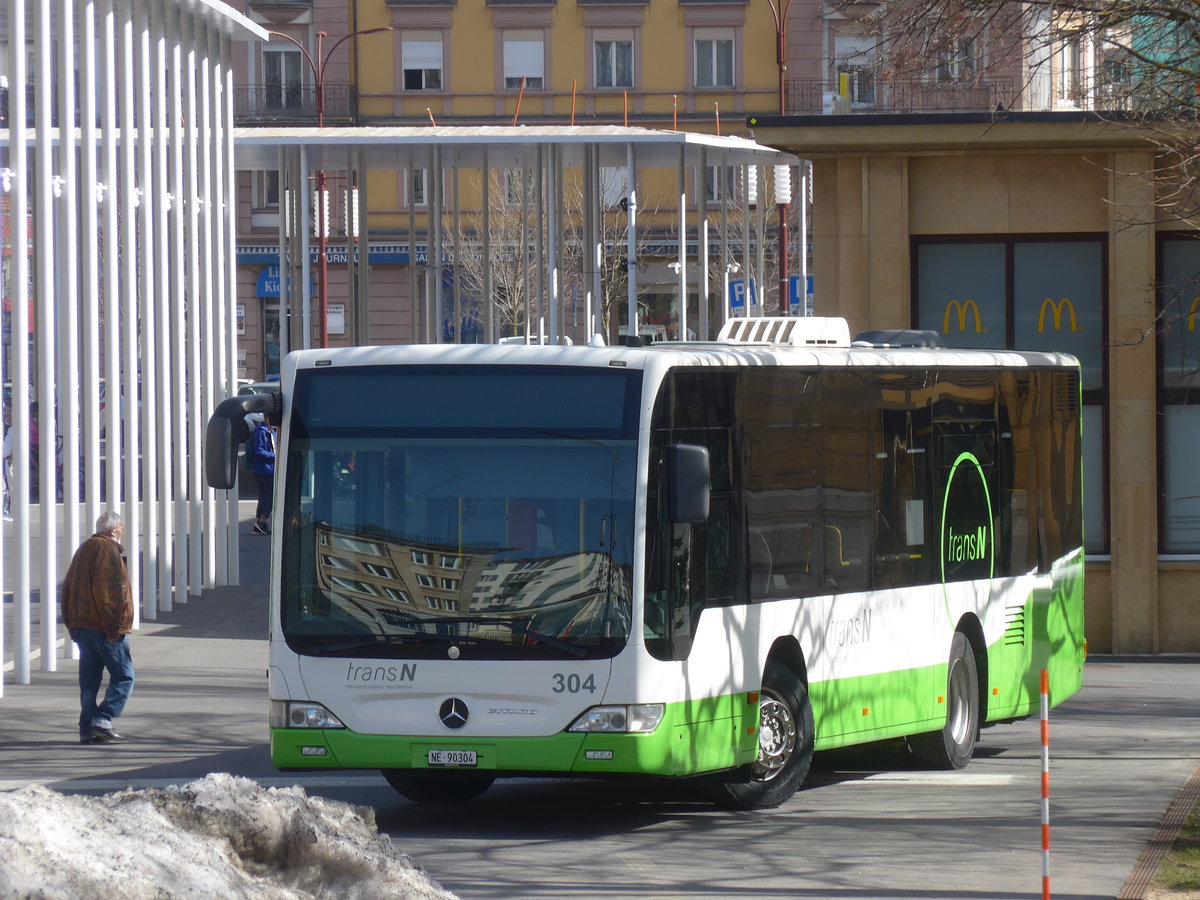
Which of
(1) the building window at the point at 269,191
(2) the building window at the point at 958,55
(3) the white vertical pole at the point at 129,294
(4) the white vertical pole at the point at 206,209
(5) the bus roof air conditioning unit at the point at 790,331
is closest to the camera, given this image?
(2) the building window at the point at 958,55

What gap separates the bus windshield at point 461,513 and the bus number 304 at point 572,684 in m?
0.11

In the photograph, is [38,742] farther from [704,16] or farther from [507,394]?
[704,16]

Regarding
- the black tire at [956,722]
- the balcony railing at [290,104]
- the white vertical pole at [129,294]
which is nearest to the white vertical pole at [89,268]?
the white vertical pole at [129,294]

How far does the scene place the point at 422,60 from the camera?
57469 millimetres

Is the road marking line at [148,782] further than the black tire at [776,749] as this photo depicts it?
Yes

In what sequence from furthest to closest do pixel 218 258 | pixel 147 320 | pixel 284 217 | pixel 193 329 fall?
1. pixel 284 217
2. pixel 218 258
3. pixel 193 329
4. pixel 147 320

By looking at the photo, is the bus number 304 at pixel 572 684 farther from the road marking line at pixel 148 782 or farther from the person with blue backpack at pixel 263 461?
the person with blue backpack at pixel 263 461

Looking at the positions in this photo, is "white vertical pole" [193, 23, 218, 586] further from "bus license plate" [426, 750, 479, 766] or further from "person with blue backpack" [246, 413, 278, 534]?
"bus license plate" [426, 750, 479, 766]

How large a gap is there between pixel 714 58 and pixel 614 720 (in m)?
49.6

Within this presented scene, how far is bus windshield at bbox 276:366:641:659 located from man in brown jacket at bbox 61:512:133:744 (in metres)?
3.79

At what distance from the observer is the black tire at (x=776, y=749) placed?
35.3 feet

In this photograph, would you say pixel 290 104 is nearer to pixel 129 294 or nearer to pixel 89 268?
pixel 129 294

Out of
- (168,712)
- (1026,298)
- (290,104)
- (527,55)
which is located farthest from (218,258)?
(290,104)

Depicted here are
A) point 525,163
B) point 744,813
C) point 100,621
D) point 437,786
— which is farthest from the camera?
point 525,163
